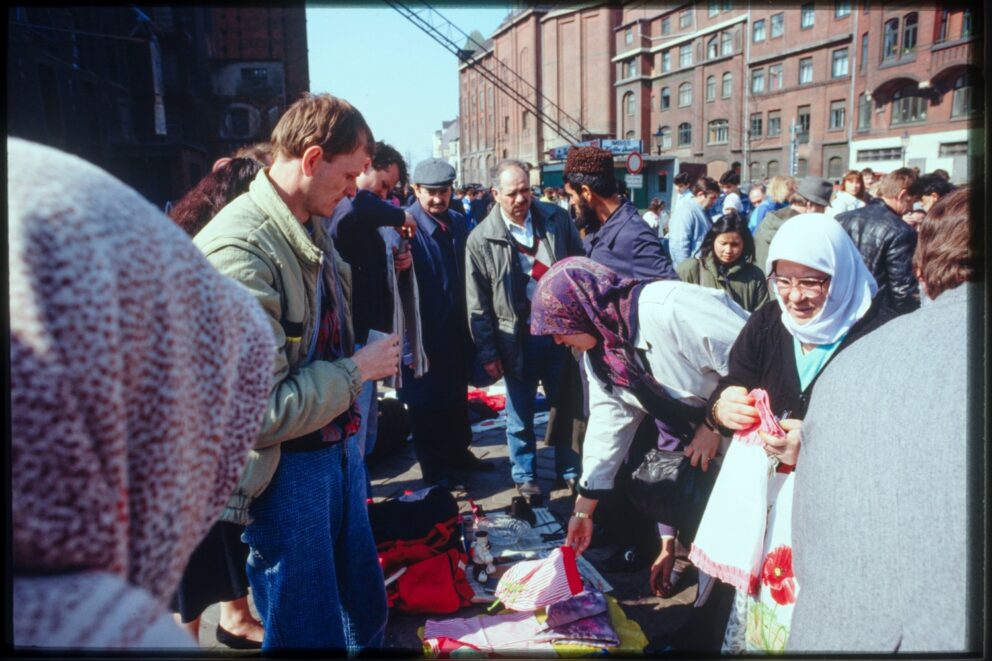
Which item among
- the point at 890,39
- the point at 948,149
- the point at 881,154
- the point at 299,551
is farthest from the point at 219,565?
the point at 881,154

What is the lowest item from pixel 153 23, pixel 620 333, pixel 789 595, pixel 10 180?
pixel 789 595

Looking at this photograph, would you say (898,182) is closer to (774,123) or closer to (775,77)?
(775,77)

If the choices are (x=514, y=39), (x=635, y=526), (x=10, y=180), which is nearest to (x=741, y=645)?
(x=635, y=526)

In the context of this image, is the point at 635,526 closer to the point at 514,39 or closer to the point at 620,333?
the point at 620,333

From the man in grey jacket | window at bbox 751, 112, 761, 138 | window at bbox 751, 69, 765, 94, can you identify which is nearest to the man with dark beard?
the man in grey jacket

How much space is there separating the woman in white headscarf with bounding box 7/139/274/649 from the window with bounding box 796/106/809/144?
3992 cm

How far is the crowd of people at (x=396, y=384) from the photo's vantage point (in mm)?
543

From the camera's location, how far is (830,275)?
1931mm

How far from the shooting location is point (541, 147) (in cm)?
4831

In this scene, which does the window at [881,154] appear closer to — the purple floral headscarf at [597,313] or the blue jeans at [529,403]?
the blue jeans at [529,403]

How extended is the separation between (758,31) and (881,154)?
11.3 metres

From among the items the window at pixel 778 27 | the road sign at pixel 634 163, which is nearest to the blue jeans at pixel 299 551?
Result: the road sign at pixel 634 163

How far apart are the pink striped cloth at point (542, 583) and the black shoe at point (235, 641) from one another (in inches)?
41.6

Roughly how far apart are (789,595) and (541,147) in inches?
1925
